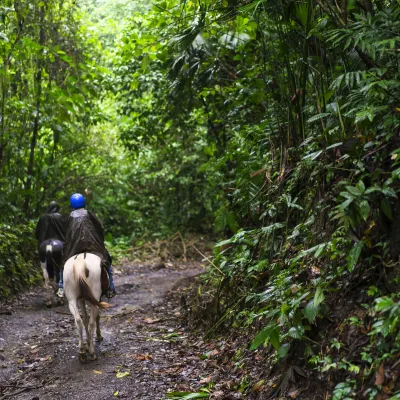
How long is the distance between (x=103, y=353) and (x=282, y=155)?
3.62m

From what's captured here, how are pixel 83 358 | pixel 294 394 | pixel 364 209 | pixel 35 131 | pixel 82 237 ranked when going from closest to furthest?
1. pixel 364 209
2. pixel 294 394
3. pixel 83 358
4. pixel 82 237
5. pixel 35 131

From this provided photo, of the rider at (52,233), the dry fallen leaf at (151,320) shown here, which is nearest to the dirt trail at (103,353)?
the dry fallen leaf at (151,320)

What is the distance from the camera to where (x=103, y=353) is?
7.57m

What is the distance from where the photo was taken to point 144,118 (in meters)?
15.6

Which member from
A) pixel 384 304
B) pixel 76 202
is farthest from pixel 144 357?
pixel 384 304

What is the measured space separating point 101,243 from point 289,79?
3467mm

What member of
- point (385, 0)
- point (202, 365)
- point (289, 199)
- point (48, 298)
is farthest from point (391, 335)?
point (48, 298)

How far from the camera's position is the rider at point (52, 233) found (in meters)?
11.0

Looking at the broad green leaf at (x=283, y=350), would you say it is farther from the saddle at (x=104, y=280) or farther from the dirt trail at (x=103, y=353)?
the saddle at (x=104, y=280)

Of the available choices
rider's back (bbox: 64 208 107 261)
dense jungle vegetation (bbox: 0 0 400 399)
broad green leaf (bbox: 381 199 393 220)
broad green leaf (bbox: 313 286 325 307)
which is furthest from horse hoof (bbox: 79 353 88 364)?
broad green leaf (bbox: 381 199 393 220)

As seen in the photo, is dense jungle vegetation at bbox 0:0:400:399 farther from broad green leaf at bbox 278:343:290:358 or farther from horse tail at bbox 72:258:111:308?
horse tail at bbox 72:258:111:308

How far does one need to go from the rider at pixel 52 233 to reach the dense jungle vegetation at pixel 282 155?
3.33 feet

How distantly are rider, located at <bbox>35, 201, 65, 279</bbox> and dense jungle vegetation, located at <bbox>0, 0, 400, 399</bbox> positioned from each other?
1.02 m

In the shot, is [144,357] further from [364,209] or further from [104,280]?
[364,209]
